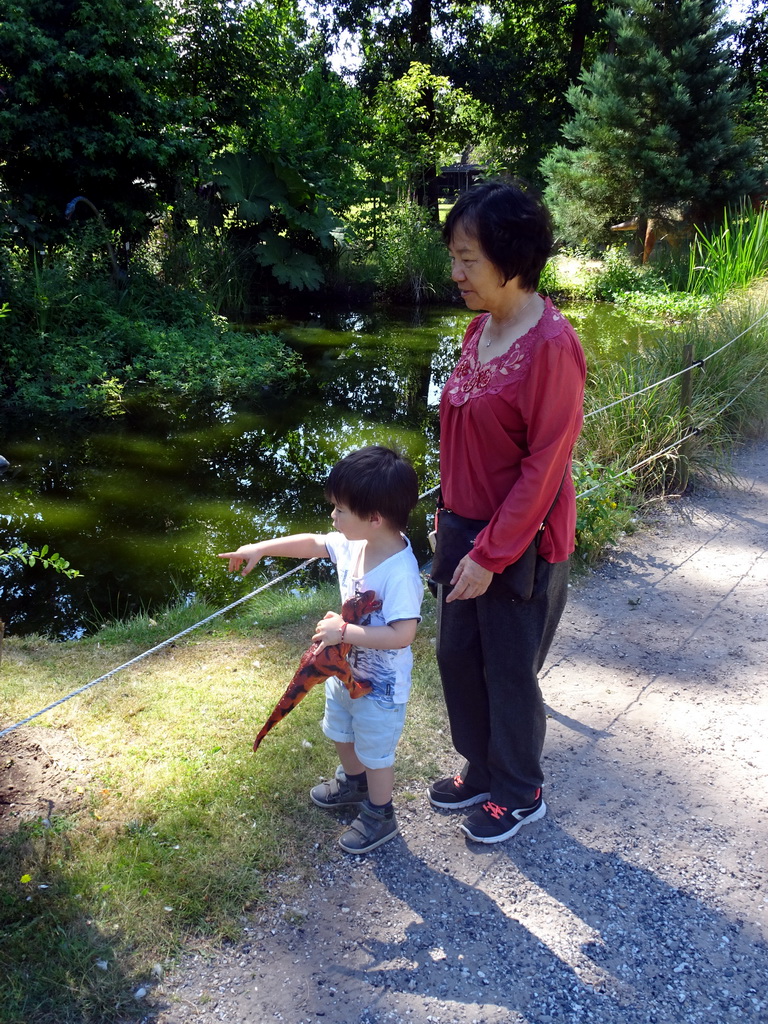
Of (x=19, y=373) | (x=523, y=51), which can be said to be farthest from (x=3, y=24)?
(x=523, y=51)

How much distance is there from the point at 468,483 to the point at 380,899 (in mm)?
1199

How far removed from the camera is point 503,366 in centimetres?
200

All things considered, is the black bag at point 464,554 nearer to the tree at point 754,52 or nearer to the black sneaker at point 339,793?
the black sneaker at point 339,793

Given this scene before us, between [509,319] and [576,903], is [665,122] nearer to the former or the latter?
[509,319]

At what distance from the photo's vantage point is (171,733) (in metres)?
2.94

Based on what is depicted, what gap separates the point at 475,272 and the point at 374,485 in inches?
23.1

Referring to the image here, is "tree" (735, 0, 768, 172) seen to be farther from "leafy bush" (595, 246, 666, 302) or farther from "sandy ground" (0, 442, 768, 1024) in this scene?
"sandy ground" (0, 442, 768, 1024)

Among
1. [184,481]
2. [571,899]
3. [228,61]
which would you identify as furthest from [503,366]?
[228,61]

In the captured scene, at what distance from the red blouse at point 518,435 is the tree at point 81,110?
31.2 ft

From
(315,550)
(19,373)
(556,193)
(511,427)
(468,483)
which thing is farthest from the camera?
(556,193)

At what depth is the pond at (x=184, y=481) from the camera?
16.6ft

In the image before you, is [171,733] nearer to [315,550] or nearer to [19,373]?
[315,550]

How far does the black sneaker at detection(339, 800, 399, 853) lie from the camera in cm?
240

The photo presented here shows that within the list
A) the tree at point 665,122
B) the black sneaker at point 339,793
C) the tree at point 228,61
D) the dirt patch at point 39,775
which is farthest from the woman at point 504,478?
the tree at point 665,122
